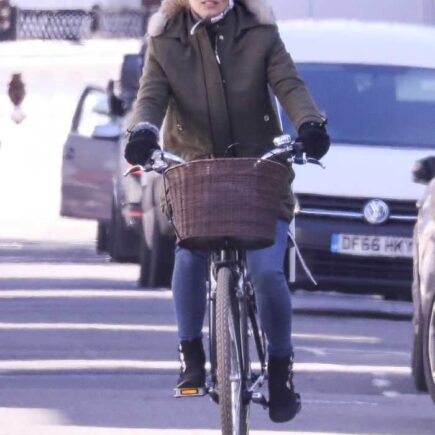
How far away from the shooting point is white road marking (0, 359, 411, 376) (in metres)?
12.0

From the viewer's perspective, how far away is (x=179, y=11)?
8602mm

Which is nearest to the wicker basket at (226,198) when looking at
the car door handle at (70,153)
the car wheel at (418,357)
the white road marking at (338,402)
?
the white road marking at (338,402)

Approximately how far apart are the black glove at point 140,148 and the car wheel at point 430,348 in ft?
8.45

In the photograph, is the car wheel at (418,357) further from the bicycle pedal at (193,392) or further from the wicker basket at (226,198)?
the wicker basket at (226,198)

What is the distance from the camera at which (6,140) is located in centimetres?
4575

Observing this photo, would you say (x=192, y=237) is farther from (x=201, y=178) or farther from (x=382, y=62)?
(x=382, y=62)

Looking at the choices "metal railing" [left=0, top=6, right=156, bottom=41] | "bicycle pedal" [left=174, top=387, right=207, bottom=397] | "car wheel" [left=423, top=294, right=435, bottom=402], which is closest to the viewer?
"bicycle pedal" [left=174, top=387, right=207, bottom=397]

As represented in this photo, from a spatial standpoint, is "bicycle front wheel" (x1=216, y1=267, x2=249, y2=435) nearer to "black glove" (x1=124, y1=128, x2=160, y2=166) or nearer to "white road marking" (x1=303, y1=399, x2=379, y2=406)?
"black glove" (x1=124, y1=128, x2=160, y2=166)

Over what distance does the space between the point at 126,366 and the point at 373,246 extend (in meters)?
3.54

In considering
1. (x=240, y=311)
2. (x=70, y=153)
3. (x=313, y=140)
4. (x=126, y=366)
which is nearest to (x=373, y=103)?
(x=126, y=366)

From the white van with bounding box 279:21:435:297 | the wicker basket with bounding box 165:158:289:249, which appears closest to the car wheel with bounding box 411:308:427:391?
the wicker basket with bounding box 165:158:289:249

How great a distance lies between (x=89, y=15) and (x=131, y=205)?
4237cm

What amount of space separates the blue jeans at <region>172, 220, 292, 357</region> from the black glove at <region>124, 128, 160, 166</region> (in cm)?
38

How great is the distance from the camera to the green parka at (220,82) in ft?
27.8
